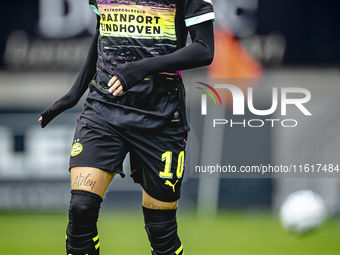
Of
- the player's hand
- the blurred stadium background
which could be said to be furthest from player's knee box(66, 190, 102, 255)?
the blurred stadium background

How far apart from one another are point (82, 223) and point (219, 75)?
4.15 m

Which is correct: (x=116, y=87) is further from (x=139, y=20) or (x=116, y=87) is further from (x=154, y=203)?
(x=154, y=203)

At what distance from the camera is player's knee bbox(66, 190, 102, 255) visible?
176cm

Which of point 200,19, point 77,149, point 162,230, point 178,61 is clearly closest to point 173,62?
point 178,61

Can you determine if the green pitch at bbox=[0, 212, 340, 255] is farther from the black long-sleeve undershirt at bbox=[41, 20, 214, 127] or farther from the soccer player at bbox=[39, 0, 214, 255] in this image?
the black long-sleeve undershirt at bbox=[41, 20, 214, 127]

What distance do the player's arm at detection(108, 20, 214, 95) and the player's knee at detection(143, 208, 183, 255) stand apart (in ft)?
2.15

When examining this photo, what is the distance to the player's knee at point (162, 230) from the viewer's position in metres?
2.05

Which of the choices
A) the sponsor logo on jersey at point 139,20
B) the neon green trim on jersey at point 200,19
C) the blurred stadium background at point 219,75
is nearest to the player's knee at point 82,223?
the sponsor logo on jersey at point 139,20

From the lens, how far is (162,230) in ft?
6.72

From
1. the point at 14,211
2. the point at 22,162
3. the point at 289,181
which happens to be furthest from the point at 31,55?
the point at 289,181

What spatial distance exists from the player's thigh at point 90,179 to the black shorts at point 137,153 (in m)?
0.02

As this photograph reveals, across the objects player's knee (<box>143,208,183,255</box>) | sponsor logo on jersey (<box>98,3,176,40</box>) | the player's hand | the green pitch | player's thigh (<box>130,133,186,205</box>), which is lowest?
the green pitch

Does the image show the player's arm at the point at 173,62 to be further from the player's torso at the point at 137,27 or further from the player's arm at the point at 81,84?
the player's arm at the point at 81,84

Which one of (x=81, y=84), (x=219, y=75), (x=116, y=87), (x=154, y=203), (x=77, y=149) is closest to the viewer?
(x=116, y=87)
